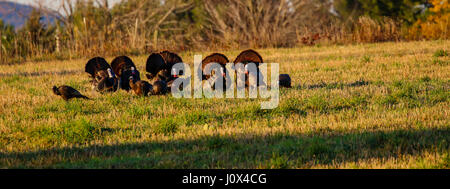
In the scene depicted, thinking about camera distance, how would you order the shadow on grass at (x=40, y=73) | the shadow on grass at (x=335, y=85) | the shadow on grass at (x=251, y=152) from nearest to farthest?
the shadow on grass at (x=251, y=152) → the shadow on grass at (x=335, y=85) → the shadow on grass at (x=40, y=73)

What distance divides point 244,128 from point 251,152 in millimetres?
1288

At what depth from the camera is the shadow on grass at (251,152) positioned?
235 inches

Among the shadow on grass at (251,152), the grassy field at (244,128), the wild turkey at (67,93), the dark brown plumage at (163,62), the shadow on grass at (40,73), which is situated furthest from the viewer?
the shadow on grass at (40,73)

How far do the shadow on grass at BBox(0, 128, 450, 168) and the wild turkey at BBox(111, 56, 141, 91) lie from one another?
495cm

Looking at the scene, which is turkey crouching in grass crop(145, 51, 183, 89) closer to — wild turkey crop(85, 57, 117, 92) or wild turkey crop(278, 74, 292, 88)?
wild turkey crop(85, 57, 117, 92)

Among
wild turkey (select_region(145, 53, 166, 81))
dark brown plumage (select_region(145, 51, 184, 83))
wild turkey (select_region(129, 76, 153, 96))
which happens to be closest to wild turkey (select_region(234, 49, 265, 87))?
dark brown plumage (select_region(145, 51, 184, 83))

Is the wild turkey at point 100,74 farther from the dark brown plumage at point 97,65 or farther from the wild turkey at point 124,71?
the wild turkey at point 124,71

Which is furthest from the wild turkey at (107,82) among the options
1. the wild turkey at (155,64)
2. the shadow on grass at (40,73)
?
the shadow on grass at (40,73)

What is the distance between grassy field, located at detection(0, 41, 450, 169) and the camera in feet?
20.0

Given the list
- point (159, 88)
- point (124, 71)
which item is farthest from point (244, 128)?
point (124, 71)

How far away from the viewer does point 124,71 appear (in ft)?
39.1

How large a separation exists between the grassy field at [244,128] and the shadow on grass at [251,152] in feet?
0.05
